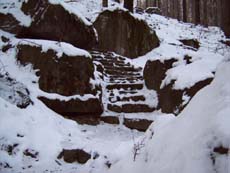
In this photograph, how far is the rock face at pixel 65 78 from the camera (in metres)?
8.45

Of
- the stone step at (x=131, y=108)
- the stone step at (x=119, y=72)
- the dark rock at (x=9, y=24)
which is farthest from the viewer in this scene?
the stone step at (x=119, y=72)

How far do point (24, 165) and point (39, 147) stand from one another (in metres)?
0.60

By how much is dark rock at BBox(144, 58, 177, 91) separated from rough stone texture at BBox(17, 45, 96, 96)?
2238 mm

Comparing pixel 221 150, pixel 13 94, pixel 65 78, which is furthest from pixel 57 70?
pixel 221 150

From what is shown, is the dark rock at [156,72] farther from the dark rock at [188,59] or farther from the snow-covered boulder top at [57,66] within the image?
the snow-covered boulder top at [57,66]

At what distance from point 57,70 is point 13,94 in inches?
83.2

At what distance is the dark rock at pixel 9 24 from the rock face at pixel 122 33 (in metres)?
5.57

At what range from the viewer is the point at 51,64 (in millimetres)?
8633

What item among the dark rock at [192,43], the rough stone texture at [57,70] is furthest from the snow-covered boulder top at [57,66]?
the dark rock at [192,43]

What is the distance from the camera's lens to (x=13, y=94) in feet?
22.1

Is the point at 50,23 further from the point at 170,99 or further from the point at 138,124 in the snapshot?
the point at 170,99

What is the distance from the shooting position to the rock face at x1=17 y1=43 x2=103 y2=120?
8445 mm

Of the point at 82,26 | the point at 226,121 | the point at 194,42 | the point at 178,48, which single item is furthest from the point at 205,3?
the point at 226,121

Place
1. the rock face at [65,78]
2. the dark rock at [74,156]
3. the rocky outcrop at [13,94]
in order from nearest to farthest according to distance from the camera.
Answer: the dark rock at [74,156], the rocky outcrop at [13,94], the rock face at [65,78]
